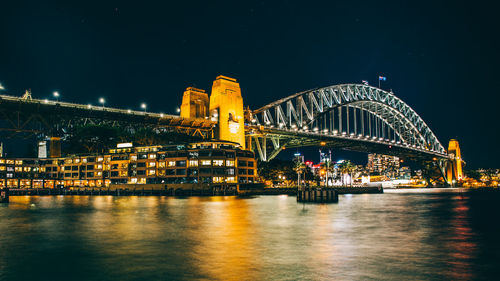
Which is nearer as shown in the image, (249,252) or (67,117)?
(249,252)

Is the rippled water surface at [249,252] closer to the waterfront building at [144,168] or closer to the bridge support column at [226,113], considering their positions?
the waterfront building at [144,168]

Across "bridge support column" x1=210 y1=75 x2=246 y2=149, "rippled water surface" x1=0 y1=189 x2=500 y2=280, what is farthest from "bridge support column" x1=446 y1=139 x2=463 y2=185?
"rippled water surface" x1=0 y1=189 x2=500 y2=280

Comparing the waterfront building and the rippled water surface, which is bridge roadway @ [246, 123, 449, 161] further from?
the rippled water surface

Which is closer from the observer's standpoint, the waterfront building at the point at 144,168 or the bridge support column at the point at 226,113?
the waterfront building at the point at 144,168

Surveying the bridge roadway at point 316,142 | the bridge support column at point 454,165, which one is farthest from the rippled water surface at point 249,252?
the bridge support column at point 454,165

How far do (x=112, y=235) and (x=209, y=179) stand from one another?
69.4m

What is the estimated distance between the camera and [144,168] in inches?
4082

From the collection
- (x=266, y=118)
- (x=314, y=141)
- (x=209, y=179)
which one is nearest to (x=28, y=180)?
(x=209, y=179)

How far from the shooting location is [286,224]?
30.0 metres

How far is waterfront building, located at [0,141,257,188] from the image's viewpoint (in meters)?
94.2

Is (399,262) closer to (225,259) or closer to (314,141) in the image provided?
Answer: (225,259)

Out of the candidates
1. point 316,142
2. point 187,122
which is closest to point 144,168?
point 187,122

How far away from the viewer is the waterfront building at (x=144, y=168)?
309 feet

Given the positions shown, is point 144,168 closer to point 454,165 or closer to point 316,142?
point 316,142
